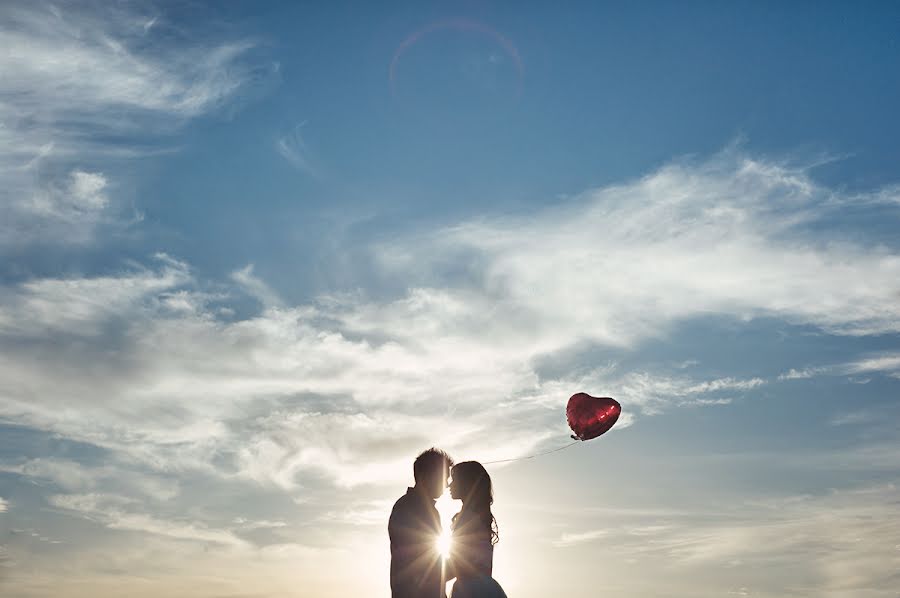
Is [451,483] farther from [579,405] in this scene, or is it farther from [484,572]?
[579,405]

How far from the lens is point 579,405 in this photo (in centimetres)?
1814

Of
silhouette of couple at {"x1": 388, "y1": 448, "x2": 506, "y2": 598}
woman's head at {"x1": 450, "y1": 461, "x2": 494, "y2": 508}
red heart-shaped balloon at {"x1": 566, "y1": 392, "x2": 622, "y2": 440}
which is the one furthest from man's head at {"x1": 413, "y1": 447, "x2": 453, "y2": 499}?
red heart-shaped balloon at {"x1": 566, "y1": 392, "x2": 622, "y2": 440}

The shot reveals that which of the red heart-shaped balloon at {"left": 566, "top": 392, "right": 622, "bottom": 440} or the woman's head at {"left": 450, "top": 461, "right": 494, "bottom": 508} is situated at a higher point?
the red heart-shaped balloon at {"left": 566, "top": 392, "right": 622, "bottom": 440}

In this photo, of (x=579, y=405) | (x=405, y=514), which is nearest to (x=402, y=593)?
(x=405, y=514)

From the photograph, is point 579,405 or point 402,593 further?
point 579,405

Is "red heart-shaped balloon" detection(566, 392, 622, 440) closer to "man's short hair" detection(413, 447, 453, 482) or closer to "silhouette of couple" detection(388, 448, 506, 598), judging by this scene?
"silhouette of couple" detection(388, 448, 506, 598)

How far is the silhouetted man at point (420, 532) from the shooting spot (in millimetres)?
9922

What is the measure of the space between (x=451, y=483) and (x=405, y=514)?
32.7 inches

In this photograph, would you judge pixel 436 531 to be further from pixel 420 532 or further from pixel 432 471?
pixel 432 471

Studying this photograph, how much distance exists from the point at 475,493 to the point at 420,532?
37.4 inches

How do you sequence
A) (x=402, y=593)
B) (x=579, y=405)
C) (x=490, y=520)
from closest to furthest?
1. (x=402, y=593)
2. (x=490, y=520)
3. (x=579, y=405)

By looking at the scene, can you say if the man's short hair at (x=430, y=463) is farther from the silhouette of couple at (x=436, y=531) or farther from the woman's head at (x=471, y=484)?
the woman's head at (x=471, y=484)

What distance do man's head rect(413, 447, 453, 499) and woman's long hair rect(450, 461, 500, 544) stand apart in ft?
0.88

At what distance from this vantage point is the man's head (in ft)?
33.8
